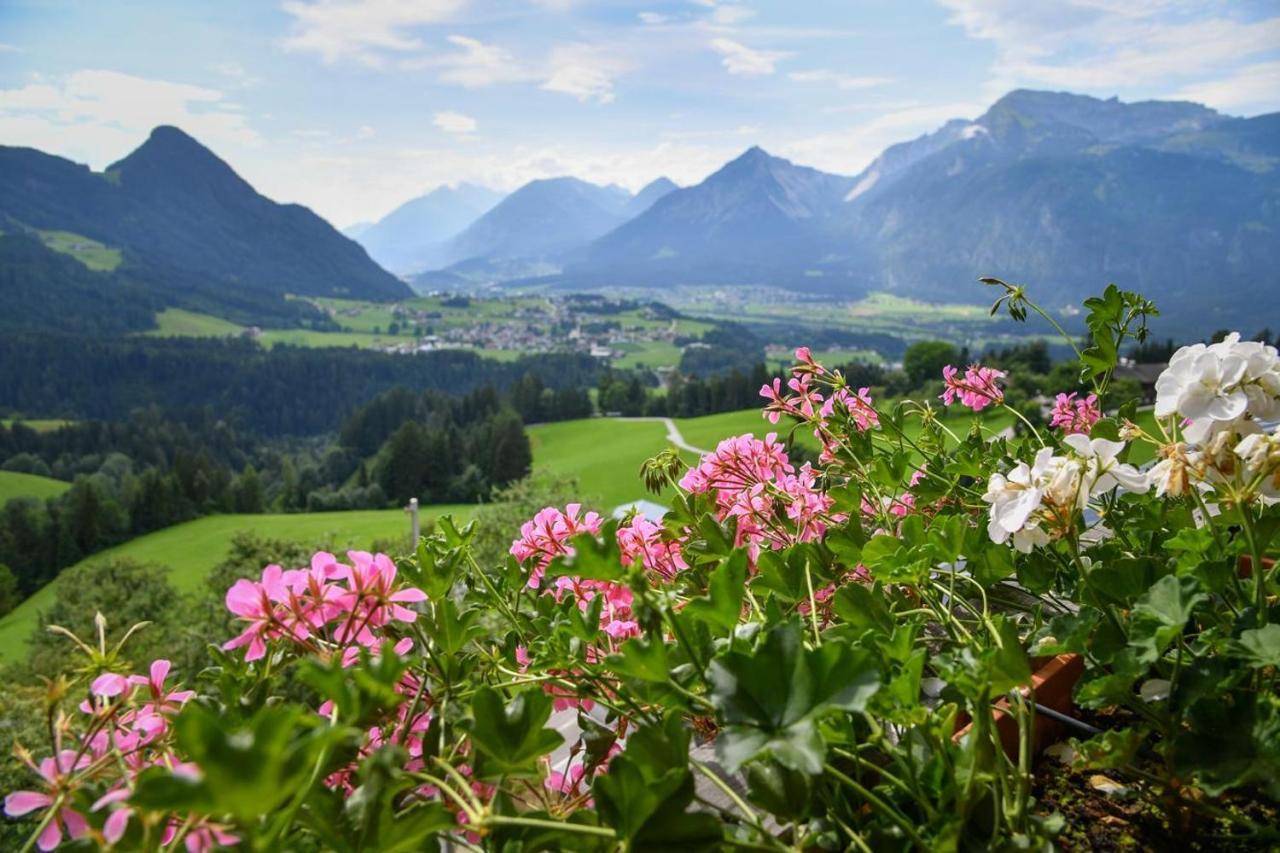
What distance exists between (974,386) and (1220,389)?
935mm

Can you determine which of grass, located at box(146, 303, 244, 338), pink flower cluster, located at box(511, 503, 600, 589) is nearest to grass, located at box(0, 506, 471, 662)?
pink flower cluster, located at box(511, 503, 600, 589)

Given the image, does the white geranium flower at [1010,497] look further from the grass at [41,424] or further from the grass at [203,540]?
the grass at [41,424]

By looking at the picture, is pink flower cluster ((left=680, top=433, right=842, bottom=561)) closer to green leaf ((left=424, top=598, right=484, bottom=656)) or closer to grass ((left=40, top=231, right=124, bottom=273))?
green leaf ((left=424, top=598, right=484, bottom=656))

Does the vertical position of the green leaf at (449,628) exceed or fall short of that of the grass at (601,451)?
it exceeds it

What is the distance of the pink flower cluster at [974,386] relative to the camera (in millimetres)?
1823

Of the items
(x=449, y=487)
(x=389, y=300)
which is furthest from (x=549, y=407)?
(x=389, y=300)

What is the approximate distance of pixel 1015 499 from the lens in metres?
0.94

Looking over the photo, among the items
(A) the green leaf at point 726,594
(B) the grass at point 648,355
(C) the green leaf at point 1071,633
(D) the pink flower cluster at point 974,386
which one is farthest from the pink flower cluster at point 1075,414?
(B) the grass at point 648,355

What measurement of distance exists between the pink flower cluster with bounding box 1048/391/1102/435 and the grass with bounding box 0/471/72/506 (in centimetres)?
7682

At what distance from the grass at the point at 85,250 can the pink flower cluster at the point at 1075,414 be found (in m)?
180

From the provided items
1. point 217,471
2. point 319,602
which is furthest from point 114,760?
point 217,471

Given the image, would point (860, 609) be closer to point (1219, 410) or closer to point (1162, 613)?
point (1162, 613)

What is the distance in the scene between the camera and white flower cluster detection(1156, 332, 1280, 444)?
2.98 feet

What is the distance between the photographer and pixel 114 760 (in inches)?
29.6
